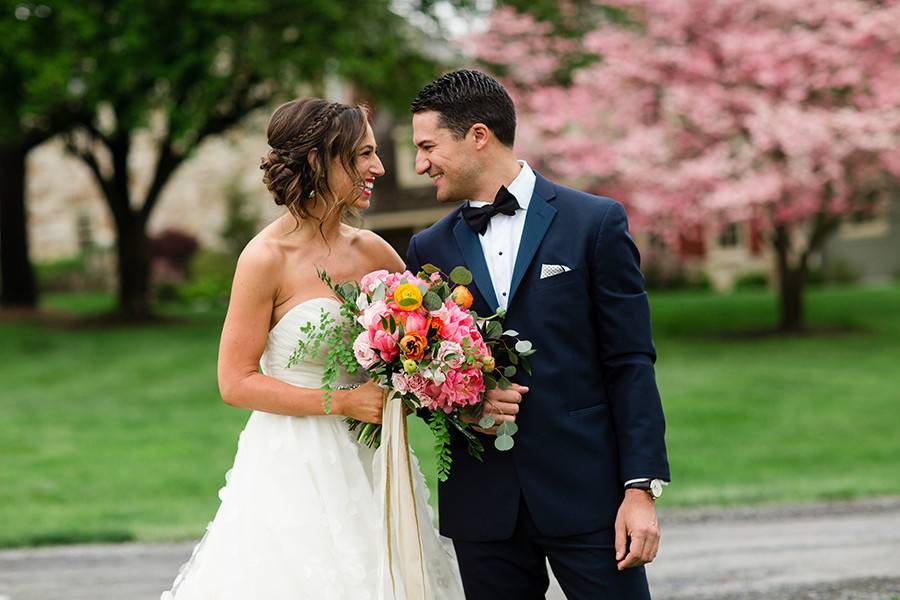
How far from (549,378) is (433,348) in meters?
0.41

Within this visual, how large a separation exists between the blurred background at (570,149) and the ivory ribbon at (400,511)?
8035mm

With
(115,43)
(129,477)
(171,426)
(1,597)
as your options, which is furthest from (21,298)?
(1,597)

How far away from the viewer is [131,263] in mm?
23016

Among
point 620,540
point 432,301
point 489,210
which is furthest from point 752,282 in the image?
point 432,301

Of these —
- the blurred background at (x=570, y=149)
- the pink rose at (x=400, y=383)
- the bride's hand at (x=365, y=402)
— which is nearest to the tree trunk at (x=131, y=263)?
the blurred background at (x=570, y=149)

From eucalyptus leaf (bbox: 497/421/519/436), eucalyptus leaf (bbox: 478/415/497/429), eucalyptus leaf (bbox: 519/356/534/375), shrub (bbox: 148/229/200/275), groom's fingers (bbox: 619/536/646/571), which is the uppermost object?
shrub (bbox: 148/229/200/275)

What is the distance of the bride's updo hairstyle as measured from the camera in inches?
145

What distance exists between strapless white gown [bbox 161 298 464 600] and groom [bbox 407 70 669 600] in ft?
1.14

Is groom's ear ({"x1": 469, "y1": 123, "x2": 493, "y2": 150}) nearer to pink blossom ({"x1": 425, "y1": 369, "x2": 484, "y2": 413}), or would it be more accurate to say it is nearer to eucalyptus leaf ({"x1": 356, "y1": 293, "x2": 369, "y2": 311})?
eucalyptus leaf ({"x1": 356, "y1": 293, "x2": 369, "y2": 311})

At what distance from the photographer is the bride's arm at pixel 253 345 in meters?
Result: 3.62

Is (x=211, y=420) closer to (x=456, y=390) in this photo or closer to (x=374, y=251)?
(x=374, y=251)

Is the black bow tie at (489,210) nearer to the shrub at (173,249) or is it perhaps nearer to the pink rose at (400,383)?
the pink rose at (400,383)

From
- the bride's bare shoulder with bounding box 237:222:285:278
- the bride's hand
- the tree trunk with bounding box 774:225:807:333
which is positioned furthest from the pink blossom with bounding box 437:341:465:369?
the tree trunk with bounding box 774:225:807:333

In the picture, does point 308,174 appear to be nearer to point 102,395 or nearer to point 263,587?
point 263,587
